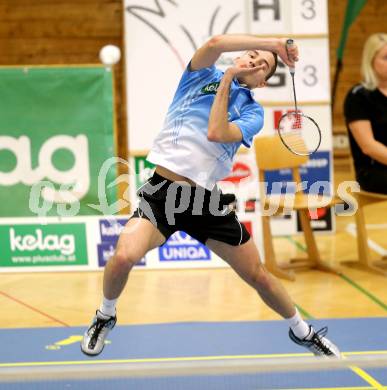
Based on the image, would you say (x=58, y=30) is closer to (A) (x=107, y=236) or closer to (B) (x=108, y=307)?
(A) (x=107, y=236)

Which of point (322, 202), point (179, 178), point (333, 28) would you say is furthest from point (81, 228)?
point (333, 28)

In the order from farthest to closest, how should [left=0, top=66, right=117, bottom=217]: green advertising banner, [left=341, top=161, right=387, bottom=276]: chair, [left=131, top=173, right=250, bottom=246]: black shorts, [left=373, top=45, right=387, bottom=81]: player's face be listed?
[left=0, top=66, right=117, bottom=217]: green advertising banner → [left=341, top=161, right=387, bottom=276]: chair → [left=373, top=45, right=387, bottom=81]: player's face → [left=131, top=173, right=250, bottom=246]: black shorts

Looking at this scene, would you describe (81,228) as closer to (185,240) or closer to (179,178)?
(185,240)

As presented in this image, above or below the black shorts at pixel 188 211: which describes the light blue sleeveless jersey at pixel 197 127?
above

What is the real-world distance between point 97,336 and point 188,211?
745 mm

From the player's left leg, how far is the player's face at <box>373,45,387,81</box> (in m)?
2.75

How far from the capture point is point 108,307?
3850 mm

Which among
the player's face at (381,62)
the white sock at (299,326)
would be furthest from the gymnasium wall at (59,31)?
the white sock at (299,326)

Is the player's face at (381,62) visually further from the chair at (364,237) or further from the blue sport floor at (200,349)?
the blue sport floor at (200,349)

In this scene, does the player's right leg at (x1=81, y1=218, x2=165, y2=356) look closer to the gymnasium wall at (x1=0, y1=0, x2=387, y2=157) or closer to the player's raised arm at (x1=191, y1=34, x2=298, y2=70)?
→ the player's raised arm at (x1=191, y1=34, x2=298, y2=70)

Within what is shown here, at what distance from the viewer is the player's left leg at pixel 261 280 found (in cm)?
383

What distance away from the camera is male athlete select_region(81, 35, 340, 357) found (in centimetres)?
367

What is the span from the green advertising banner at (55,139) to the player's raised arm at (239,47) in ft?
10.8

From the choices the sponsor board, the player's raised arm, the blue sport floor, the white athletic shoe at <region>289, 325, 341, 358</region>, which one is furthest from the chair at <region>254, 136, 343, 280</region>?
the player's raised arm
